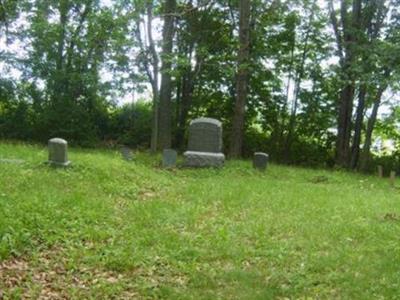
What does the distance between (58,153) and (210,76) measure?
12.8 m

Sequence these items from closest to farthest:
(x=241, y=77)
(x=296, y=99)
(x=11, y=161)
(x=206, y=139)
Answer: (x=11, y=161)
(x=206, y=139)
(x=241, y=77)
(x=296, y=99)

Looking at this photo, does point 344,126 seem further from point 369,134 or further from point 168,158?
point 168,158

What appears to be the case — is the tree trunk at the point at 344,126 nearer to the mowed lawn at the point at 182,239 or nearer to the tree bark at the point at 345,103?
the tree bark at the point at 345,103

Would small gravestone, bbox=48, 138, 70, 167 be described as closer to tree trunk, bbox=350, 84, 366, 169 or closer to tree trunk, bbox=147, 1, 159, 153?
tree trunk, bbox=147, 1, 159, 153

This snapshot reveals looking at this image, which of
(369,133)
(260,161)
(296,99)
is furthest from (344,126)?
(260,161)

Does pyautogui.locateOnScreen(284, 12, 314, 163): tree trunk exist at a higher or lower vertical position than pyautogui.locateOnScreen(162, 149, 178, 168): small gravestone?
higher

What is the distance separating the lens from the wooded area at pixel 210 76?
20422 millimetres

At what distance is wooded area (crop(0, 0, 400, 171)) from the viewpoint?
67.0 feet

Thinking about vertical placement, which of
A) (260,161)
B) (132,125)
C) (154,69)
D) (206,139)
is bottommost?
(260,161)

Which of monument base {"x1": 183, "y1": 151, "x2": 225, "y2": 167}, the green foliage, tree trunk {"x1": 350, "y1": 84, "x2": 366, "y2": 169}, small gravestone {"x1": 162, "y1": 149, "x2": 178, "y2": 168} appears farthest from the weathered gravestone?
tree trunk {"x1": 350, "y1": 84, "x2": 366, "y2": 169}

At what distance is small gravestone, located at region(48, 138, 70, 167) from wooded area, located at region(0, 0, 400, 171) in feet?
21.8

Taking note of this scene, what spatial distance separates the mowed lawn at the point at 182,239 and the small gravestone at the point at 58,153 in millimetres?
284

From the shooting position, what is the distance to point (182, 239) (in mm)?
8281

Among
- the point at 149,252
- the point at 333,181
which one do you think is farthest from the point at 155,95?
the point at 149,252
